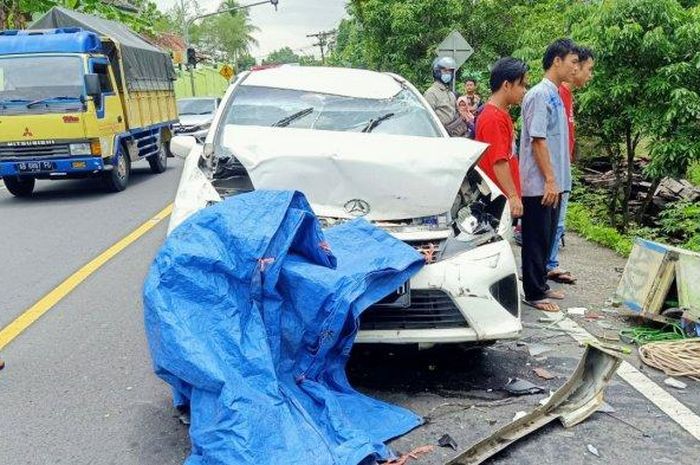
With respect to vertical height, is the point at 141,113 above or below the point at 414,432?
above

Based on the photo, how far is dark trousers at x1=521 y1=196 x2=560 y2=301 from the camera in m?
5.12

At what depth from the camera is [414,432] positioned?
3340 mm

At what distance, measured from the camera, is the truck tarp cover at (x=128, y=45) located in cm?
1327

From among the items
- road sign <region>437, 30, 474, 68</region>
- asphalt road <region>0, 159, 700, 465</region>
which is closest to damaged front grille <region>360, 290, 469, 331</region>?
asphalt road <region>0, 159, 700, 465</region>

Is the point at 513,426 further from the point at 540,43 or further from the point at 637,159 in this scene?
the point at 637,159

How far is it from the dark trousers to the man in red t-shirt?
0.26m

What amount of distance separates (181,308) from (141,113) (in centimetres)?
Result: 1148

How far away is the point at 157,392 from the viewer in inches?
152

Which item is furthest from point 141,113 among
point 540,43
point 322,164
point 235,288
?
point 235,288

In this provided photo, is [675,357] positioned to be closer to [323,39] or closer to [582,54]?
[582,54]

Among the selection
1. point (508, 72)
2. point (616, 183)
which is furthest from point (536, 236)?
point (616, 183)

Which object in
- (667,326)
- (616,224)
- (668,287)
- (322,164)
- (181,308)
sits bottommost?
(616,224)

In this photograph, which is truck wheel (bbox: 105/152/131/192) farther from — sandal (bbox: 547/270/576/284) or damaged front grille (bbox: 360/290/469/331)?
damaged front grille (bbox: 360/290/469/331)

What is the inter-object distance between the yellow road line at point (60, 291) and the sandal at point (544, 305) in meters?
3.78
